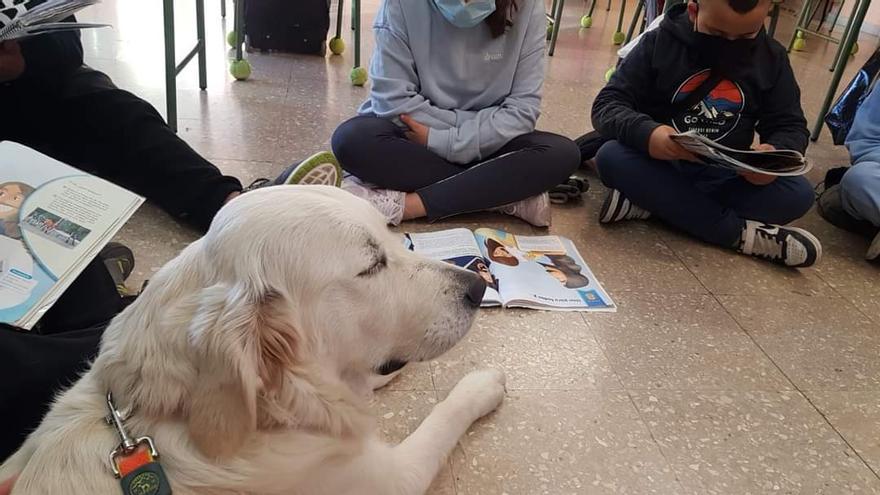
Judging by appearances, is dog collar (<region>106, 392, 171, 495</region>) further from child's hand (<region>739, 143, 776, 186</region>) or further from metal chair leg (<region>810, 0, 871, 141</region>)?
metal chair leg (<region>810, 0, 871, 141</region>)

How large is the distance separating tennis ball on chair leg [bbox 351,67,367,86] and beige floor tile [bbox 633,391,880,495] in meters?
2.38

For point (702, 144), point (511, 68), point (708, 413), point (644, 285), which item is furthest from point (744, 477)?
point (511, 68)

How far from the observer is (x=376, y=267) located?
992 millimetres

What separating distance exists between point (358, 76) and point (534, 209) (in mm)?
1579

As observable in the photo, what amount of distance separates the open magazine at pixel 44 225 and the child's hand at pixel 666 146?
155 centimetres

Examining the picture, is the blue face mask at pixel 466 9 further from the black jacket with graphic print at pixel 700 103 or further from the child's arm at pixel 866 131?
the child's arm at pixel 866 131

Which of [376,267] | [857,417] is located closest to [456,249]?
[376,267]

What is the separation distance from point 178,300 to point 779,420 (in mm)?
1348

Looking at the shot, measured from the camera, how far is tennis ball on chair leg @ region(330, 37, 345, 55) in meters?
3.97

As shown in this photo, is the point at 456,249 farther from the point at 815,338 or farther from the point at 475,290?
the point at 815,338

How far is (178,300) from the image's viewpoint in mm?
837

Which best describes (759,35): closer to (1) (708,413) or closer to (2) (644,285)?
(2) (644,285)

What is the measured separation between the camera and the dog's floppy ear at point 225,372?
0.77m

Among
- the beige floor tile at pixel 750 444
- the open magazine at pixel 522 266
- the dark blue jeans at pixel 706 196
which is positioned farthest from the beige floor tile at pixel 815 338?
the open magazine at pixel 522 266
